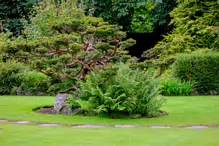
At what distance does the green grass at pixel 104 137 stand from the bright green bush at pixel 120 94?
5.25 feet

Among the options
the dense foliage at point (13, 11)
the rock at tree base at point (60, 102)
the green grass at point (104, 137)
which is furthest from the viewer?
the dense foliage at point (13, 11)

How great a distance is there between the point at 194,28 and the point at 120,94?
11616 millimetres

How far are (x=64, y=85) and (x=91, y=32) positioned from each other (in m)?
1.93

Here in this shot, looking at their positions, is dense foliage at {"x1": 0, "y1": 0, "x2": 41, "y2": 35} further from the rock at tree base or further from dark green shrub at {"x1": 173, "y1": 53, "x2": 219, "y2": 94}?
the rock at tree base

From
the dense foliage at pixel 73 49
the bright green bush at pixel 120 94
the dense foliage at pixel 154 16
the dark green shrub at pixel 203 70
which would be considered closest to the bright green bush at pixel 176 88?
the dark green shrub at pixel 203 70

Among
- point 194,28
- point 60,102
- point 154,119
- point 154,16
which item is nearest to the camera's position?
point 154,119

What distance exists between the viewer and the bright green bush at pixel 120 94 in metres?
8.74

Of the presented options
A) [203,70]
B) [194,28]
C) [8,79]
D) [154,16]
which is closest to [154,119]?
[203,70]

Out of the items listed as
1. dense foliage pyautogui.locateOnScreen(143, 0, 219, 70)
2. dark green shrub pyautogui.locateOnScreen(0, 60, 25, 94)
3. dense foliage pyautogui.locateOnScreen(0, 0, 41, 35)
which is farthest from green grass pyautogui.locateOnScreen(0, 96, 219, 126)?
dense foliage pyautogui.locateOnScreen(0, 0, 41, 35)

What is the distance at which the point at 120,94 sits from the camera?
9000mm

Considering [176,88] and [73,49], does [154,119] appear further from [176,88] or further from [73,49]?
[176,88]

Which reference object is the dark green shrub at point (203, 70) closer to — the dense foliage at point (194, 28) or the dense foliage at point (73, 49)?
the dense foliage at point (194, 28)

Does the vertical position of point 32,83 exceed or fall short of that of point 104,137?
it falls short

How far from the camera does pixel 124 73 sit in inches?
368
